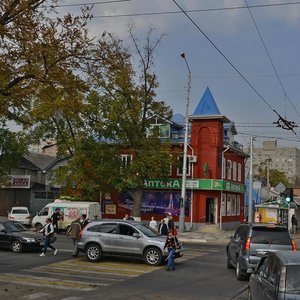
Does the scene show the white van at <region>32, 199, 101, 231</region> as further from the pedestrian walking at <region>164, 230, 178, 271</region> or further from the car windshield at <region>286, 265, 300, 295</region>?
the car windshield at <region>286, 265, 300, 295</region>

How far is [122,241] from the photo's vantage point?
18.6 metres

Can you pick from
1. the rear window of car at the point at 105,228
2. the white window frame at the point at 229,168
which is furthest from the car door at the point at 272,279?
the white window frame at the point at 229,168

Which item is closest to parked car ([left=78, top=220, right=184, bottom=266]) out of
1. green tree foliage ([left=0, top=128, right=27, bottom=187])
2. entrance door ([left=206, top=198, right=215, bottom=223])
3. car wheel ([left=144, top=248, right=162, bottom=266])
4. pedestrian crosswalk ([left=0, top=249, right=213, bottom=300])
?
car wheel ([left=144, top=248, right=162, bottom=266])

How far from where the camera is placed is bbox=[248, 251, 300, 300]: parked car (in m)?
6.84

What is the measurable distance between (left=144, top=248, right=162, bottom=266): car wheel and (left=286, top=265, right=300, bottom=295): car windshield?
1124 cm

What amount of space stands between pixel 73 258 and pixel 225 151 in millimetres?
27418

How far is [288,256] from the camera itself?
25.4ft

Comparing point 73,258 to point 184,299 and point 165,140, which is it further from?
point 165,140

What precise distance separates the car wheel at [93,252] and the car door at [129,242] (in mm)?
829

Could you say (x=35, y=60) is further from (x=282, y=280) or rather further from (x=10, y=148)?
(x=10, y=148)

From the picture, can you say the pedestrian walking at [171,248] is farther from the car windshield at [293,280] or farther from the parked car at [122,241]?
the car windshield at [293,280]

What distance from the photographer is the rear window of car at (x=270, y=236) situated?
1491cm

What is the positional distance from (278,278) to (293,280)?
0.87ft

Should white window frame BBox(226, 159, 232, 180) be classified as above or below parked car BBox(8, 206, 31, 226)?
above
